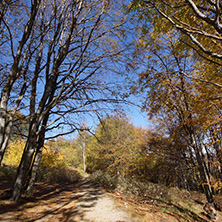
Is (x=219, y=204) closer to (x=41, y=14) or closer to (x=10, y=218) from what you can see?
(x=10, y=218)

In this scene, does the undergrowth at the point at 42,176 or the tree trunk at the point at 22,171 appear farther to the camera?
the undergrowth at the point at 42,176

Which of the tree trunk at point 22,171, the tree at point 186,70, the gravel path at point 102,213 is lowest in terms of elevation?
the gravel path at point 102,213

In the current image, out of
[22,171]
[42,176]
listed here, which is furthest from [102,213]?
[42,176]

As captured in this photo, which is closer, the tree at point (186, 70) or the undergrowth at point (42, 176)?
the tree at point (186, 70)

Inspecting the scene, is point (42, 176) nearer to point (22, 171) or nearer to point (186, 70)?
point (22, 171)

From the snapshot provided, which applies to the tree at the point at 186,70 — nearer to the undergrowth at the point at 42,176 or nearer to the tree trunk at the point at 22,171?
the tree trunk at the point at 22,171

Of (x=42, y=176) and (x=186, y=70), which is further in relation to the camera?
(x=42, y=176)

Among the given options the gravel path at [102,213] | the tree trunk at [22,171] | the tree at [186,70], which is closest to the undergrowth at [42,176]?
the tree trunk at [22,171]

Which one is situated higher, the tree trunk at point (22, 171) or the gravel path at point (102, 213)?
the tree trunk at point (22, 171)

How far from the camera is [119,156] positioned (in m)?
12.3

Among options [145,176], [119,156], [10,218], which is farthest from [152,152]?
[10,218]

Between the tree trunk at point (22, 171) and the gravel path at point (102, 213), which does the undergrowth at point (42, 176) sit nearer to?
the tree trunk at point (22, 171)

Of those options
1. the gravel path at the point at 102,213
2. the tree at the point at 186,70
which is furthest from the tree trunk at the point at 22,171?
the tree at the point at 186,70

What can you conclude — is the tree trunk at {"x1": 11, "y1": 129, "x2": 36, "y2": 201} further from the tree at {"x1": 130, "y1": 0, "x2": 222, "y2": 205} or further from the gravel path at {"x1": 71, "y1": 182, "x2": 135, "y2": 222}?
the tree at {"x1": 130, "y1": 0, "x2": 222, "y2": 205}
